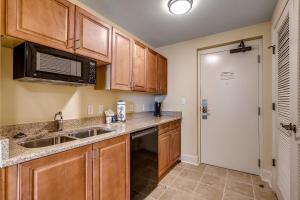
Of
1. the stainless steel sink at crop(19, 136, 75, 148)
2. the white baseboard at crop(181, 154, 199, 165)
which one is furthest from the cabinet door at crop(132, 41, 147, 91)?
the white baseboard at crop(181, 154, 199, 165)

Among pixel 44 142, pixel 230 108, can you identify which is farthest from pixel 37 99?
pixel 230 108

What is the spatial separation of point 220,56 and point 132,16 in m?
1.73

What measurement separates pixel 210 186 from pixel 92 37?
250cm

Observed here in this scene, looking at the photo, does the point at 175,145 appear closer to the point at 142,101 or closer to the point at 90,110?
the point at 142,101

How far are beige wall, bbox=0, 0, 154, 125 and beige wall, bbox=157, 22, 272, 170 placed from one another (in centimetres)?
161

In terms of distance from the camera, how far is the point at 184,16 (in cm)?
216

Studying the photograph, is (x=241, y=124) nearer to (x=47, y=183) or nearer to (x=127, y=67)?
(x=127, y=67)

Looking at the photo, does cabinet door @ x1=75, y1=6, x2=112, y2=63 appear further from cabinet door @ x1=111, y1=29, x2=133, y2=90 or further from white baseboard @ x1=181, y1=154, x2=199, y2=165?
white baseboard @ x1=181, y1=154, x2=199, y2=165

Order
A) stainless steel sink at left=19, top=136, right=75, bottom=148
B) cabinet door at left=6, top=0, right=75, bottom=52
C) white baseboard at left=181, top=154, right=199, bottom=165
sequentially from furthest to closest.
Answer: white baseboard at left=181, top=154, right=199, bottom=165 → stainless steel sink at left=19, top=136, right=75, bottom=148 → cabinet door at left=6, top=0, right=75, bottom=52

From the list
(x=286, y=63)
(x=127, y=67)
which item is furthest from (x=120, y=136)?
(x=286, y=63)

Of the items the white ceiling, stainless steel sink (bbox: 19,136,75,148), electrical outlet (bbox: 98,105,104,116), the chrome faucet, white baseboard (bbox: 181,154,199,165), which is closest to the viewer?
stainless steel sink (bbox: 19,136,75,148)

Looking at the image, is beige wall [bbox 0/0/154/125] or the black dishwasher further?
the black dishwasher

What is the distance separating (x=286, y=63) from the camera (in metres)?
1.61

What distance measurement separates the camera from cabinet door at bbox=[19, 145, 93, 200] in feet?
2.99
